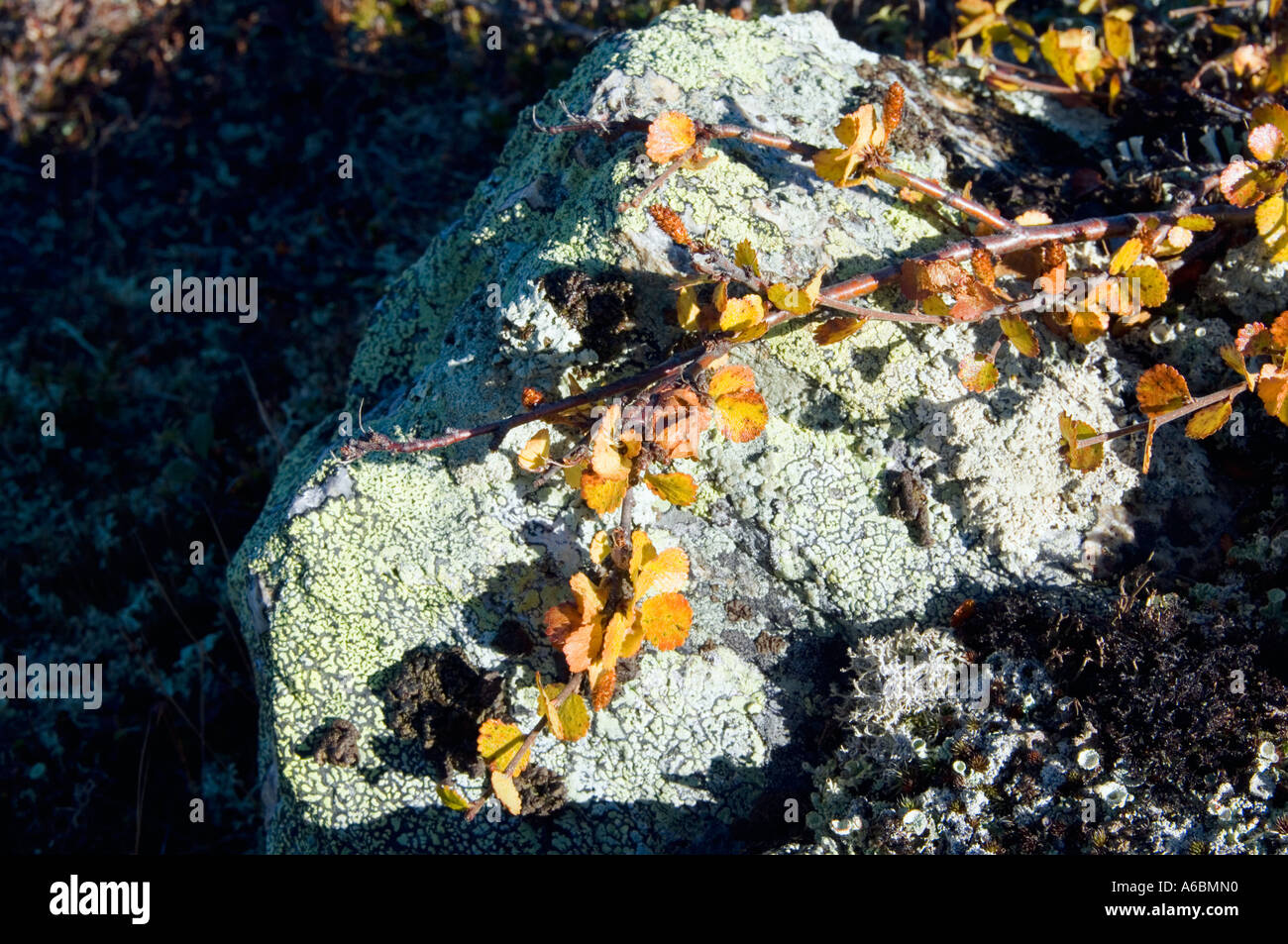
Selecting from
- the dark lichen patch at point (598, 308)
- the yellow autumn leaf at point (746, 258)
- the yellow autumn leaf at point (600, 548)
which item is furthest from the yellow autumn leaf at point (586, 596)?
the yellow autumn leaf at point (746, 258)

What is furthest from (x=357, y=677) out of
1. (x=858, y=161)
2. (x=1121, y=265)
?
(x=1121, y=265)

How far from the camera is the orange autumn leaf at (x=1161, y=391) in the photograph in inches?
106

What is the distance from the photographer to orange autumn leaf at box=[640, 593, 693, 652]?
2592mm

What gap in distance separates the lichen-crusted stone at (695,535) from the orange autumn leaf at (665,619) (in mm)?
293

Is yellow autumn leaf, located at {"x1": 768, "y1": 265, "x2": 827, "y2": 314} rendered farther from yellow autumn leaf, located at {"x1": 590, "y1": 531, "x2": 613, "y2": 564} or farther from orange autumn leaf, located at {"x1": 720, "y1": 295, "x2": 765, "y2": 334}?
yellow autumn leaf, located at {"x1": 590, "y1": 531, "x2": 613, "y2": 564}

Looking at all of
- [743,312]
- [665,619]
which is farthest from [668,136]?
[665,619]

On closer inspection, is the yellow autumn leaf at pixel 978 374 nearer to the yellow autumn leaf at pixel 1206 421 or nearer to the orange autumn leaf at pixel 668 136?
the yellow autumn leaf at pixel 1206 421

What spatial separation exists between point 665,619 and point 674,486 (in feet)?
1.16

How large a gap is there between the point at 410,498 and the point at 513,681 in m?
0.64

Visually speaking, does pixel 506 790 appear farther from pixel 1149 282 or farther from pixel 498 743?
pixel 1149 282

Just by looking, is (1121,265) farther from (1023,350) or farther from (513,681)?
(513,681)

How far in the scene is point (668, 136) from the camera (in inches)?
111

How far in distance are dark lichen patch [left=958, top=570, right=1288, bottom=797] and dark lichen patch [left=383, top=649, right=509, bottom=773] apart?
1.40 meters
